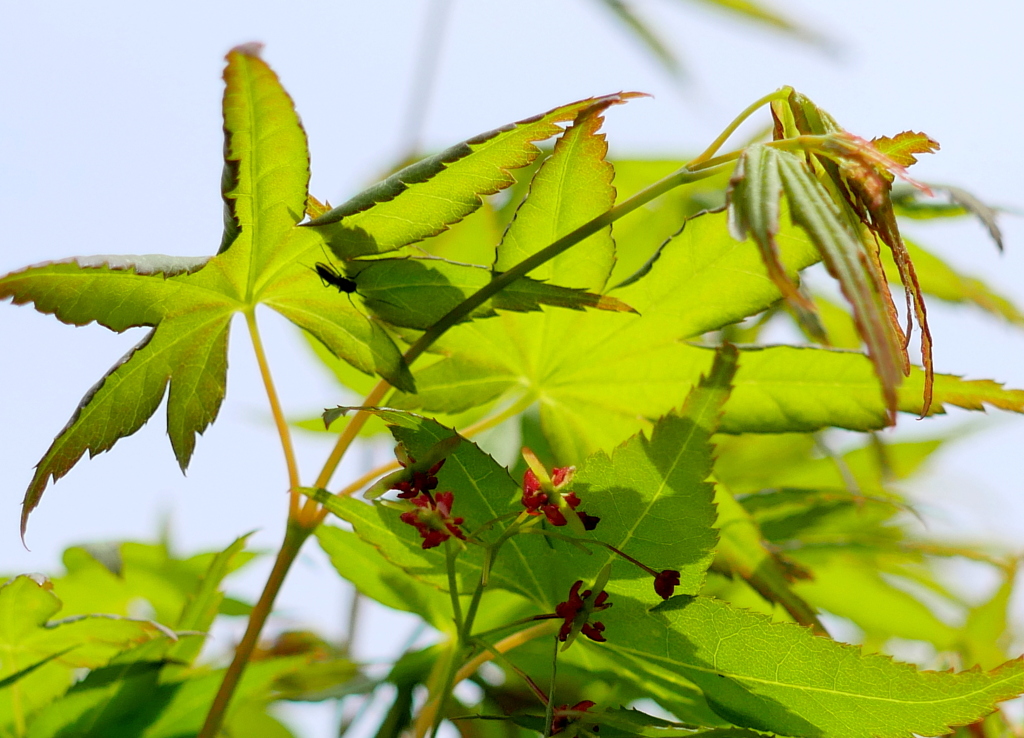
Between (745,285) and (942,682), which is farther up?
(745,285)

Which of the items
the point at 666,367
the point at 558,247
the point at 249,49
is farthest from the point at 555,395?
the point at 249,49

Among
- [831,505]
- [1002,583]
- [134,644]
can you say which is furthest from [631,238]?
[134,644]

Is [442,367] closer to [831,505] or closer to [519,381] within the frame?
[519,381]

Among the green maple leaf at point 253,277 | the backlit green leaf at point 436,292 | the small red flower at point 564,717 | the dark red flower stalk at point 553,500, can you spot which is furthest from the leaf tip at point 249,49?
the small red flower at point 564,717

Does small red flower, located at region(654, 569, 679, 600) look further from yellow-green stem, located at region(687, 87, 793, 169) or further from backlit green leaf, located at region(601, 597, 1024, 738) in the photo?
yellow-green stem, located at region(687, 87, 793, 169)

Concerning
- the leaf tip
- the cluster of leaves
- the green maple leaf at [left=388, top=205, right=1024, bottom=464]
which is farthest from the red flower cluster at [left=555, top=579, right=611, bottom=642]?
the leaf tip

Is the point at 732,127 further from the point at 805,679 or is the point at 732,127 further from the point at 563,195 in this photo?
the point at 805,679

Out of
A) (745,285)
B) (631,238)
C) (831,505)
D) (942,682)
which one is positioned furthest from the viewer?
(631,238)
